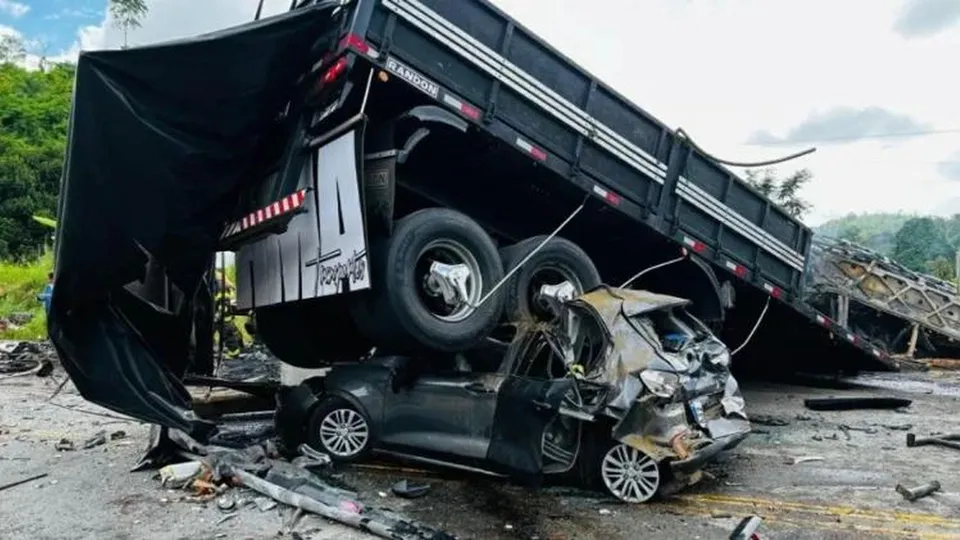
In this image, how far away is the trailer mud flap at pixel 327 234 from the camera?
214 inches

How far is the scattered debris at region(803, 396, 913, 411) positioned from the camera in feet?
29.2

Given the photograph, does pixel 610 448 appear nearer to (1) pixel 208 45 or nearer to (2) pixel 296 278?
(2) pixel 296 278

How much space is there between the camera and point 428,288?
234 inches

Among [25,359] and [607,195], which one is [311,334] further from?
[25,359]

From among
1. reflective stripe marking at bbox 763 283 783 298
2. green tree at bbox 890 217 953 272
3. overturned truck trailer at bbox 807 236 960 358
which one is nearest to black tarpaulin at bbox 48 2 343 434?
reflective stripe marking at bbox 763 283 783 298

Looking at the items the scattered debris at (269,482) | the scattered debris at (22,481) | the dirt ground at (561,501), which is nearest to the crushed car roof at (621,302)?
the dirt ground at (561,501)

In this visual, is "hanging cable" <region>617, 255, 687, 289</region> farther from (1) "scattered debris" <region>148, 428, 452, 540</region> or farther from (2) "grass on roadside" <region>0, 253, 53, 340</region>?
(2) "grass on roadside" <region>0, 253, 53, 340</region>

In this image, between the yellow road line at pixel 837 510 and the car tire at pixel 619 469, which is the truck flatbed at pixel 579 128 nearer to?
the car tire at pixel 619 469

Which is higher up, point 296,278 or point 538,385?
point 296,278

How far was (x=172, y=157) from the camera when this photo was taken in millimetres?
5441

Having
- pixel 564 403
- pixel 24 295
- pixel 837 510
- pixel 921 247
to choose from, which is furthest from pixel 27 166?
pixel 921 247

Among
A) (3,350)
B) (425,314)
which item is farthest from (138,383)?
(3,350)

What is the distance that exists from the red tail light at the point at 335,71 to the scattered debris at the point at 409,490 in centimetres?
291

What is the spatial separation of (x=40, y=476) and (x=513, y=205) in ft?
14.5
